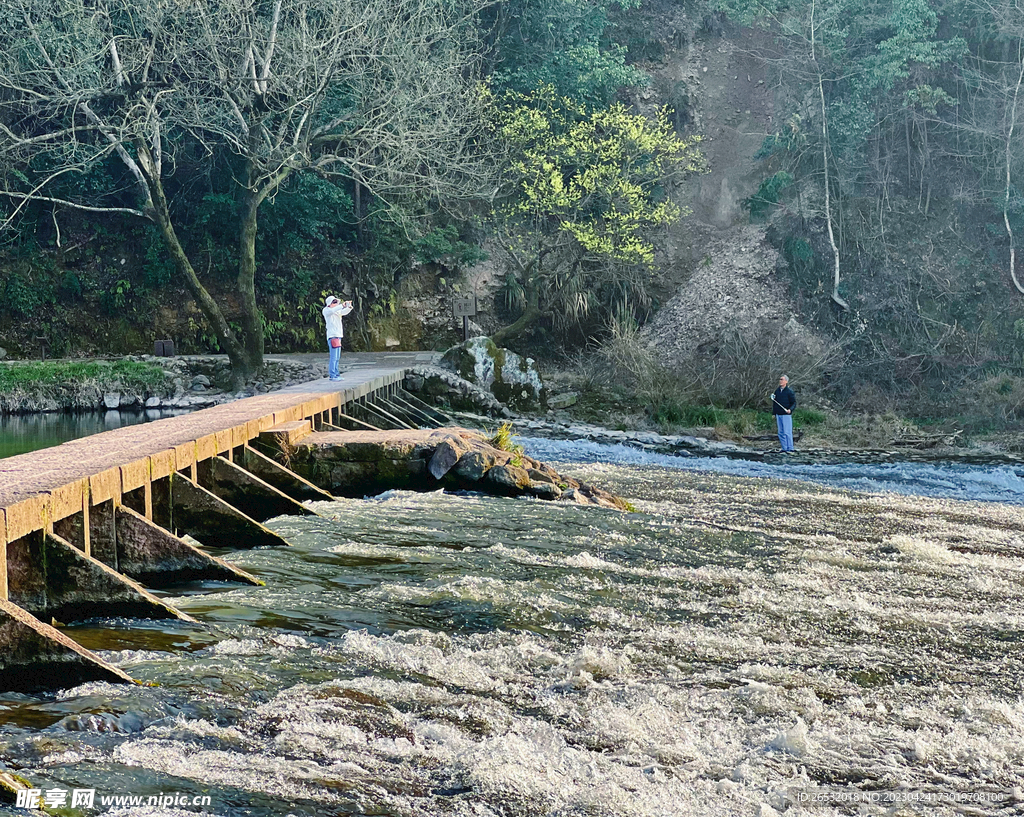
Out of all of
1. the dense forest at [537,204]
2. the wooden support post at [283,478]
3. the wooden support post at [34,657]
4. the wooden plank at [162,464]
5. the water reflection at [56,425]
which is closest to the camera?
the wooden support post at [34,657]

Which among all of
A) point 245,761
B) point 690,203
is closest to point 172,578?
point 245,761

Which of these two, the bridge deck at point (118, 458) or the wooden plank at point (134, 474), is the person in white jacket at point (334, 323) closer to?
the bridge deck at point (118, 458)

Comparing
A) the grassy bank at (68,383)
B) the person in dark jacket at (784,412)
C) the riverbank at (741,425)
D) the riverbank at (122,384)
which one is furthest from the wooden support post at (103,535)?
the grassy bank at (68,383)

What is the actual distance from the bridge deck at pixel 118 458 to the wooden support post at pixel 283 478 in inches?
11.1

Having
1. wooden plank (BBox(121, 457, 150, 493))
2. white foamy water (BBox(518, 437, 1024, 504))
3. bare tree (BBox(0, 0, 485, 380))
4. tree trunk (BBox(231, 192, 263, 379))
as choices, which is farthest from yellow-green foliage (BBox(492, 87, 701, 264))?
wooden plank (BBox(121, 457, 150, 493))

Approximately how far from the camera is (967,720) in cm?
533

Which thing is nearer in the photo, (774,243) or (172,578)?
(172,578)

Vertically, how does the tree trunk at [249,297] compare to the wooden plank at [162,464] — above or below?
above

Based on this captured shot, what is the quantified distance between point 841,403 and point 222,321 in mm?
15178

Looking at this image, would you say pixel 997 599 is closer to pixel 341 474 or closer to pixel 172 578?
pixel 172 578

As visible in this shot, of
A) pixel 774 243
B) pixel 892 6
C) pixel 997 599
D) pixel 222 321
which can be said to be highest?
pixel 892 6

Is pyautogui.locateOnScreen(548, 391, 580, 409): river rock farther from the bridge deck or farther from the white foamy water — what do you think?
the bridge deck

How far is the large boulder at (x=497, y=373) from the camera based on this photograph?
23.5 meters

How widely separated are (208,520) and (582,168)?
913 inches
